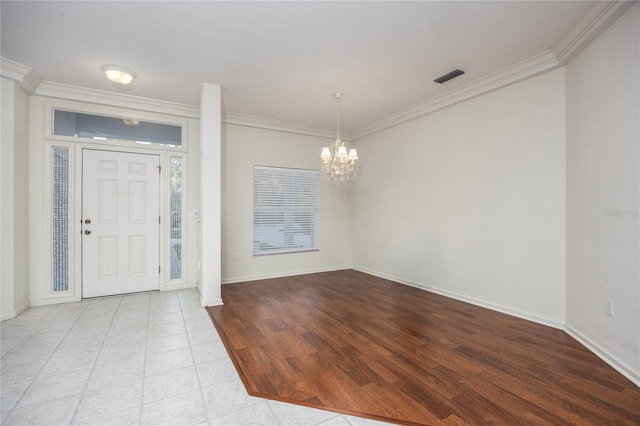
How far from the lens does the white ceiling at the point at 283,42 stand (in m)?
2.39

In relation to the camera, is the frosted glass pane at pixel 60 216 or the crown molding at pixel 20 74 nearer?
the crown molding at pixel 20 74

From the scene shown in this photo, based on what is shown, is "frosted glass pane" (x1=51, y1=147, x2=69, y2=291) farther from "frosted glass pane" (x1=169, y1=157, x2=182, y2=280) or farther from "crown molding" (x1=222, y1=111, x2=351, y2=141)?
"crown molding" (x1=222, y1=111, x2=351, y2=141)

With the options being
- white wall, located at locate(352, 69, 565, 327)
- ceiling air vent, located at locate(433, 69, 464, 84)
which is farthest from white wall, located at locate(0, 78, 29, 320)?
white wall, located at locate(352, 69, 565, 327)

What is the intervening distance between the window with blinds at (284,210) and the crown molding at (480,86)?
74.7 inches

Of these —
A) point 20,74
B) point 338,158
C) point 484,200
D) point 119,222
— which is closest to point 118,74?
point 20,74

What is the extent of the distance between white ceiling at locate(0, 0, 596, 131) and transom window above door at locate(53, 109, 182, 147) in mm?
481

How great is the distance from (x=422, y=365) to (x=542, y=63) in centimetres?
327

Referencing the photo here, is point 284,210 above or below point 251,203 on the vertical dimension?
below

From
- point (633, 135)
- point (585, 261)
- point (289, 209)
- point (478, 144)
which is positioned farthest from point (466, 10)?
point (289, 209)

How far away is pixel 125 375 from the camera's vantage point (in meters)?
2.20

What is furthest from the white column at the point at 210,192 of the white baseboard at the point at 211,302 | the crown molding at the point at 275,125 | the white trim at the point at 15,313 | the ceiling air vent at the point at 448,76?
the ceiling air vent at the point at 448,76

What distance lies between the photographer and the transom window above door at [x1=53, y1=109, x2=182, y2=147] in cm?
396

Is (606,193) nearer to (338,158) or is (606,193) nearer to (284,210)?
(338,158)

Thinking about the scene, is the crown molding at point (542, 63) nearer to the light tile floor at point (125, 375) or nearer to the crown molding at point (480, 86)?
the crown molding at point (480, 86)
